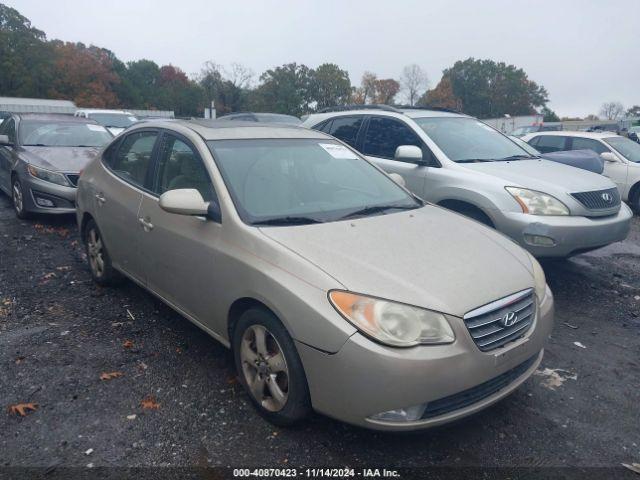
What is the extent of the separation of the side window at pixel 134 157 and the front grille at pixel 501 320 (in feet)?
9.35

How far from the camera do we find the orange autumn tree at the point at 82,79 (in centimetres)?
5675

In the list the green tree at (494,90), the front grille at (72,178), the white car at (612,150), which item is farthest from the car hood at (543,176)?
the green tree at (494,90)

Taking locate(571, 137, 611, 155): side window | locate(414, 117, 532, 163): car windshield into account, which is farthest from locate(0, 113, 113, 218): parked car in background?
locate(571, 137, 611, 155): side window

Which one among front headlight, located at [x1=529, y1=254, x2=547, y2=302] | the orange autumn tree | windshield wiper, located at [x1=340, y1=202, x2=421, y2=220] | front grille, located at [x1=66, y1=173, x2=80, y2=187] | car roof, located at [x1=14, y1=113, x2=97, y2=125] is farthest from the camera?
the orange autumn tree

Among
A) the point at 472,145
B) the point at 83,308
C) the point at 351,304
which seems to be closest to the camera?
the point at 351,304

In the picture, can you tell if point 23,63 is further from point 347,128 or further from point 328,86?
point 347,128

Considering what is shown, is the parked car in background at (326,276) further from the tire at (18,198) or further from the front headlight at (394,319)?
the tire at (18,198)

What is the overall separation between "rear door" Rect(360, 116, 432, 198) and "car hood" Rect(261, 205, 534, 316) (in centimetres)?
226

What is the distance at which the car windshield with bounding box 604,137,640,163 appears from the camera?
10367 millimetres

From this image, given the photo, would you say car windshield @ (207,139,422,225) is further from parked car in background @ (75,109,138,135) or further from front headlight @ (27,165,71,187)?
parked car in background @ (75,109,138,135)

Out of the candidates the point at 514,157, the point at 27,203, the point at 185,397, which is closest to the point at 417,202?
the point at 185,397

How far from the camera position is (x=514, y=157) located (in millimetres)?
5977

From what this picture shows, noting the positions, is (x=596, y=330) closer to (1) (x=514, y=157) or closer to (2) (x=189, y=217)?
(1) (x=514, y=157)

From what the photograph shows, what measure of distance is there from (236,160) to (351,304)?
1566 mm
